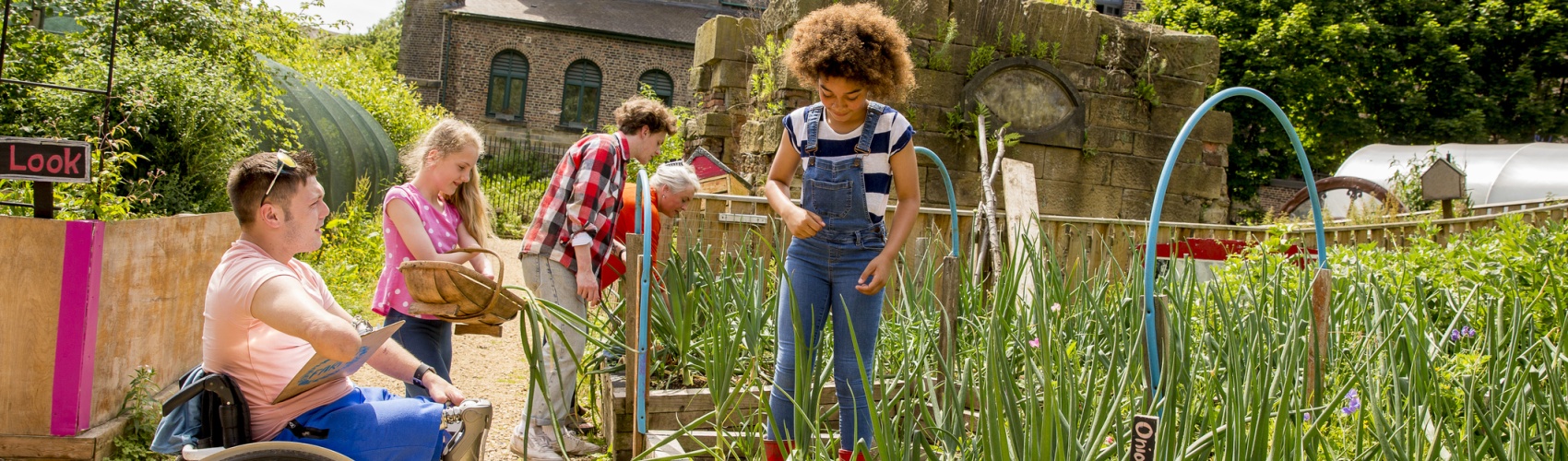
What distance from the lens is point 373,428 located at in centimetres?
230

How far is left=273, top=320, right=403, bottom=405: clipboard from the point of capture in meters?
2.16

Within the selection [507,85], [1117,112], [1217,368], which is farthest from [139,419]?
[507,85]

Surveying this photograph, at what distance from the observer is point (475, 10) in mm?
25953

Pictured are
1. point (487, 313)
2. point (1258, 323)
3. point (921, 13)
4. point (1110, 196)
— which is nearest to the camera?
point (1258, 323)

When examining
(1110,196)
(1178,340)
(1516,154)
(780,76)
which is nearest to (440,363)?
(1178,340)

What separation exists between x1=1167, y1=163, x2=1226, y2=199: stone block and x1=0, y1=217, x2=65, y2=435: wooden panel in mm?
7163

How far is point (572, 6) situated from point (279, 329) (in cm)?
2680

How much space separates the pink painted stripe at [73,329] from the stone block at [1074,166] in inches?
235

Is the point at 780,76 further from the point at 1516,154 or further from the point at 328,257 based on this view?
the point at 1516,154

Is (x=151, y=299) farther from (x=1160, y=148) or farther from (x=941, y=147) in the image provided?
(x=1160, y=148)

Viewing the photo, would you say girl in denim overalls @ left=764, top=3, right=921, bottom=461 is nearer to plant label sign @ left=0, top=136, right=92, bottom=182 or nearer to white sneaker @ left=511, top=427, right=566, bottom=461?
white sneaker @ left=511, top=427, right=566, bottom=461

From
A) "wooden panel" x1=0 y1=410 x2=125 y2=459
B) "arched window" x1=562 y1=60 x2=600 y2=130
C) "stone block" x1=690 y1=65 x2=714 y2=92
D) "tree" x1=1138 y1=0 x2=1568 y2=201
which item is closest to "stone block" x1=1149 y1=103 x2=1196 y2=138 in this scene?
"stone block" x1=690 y1=65 x2=714 y2=92

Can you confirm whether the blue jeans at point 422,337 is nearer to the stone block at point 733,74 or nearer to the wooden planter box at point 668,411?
the wooden planter box at point 668,411

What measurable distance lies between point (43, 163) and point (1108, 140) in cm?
657
